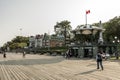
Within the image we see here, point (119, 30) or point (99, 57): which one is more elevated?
point (119, 30)

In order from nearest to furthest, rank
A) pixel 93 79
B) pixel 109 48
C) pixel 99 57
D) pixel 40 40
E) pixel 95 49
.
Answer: pixel 93 79
pixel 99 57
pixel 95 49
pixel 109 48
pixel 40 40

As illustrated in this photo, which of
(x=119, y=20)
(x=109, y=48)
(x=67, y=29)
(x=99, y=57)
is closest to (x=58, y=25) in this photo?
(x=67, y=29)

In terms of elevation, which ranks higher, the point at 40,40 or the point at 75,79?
the point at 40,40

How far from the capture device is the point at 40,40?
184m

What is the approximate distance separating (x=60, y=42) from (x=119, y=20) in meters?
90.5

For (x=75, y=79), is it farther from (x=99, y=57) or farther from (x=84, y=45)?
(x=84, y=45)

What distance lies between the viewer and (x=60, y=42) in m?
167

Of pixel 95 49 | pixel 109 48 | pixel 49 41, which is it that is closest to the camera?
pixel 95 49

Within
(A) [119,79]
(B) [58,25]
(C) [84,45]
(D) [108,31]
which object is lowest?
(A) [119,79]

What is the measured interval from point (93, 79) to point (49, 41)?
151m

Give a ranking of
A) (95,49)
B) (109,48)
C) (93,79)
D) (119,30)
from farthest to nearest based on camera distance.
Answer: (119,30) → (109,48) → (95,49) → (93,79)

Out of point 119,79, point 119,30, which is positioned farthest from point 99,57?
point 119,30

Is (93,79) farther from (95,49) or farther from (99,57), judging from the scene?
(95,49)

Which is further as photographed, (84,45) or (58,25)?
(58,25)
